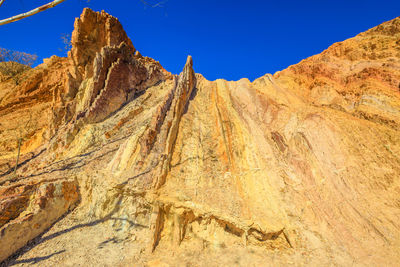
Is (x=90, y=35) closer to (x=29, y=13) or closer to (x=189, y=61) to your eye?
(x=189, y=61)

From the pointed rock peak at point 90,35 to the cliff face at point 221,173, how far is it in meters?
2.94

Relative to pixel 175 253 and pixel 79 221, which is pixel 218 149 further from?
pixel 79 221

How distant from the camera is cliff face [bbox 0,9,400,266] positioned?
7.04 metres

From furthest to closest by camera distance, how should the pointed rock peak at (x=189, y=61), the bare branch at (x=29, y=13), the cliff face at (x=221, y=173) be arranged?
the pointed rock peak at (x=189, y=61), the cliff face at (x=221, y=173), the bare branch at (x=29, y=13)

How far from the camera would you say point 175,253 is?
691 centimetres

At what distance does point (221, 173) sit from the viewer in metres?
9.61

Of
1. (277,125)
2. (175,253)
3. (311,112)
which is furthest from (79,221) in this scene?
(311,112)

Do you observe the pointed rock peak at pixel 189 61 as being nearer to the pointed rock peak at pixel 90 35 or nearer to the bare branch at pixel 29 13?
the pointed rock peak at pixel 90 35

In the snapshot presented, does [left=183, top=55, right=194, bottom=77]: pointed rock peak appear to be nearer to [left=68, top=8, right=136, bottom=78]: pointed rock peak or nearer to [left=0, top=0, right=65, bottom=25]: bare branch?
[left=68, top=8, right=136, bottom=78]: pointed rock peak

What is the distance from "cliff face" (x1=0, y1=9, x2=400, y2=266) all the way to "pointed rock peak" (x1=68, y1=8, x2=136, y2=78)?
2945 millimetres

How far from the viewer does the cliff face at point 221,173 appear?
7.04 meters

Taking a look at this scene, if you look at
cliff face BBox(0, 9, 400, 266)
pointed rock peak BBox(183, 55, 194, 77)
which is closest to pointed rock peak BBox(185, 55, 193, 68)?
pointed rock peak BBox(183, 55, 194, 77)

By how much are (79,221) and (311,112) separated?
14574mm

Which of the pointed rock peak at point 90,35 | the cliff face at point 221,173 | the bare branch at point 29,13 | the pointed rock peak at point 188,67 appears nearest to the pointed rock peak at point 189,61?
the pointed rock peak at point 188,67
